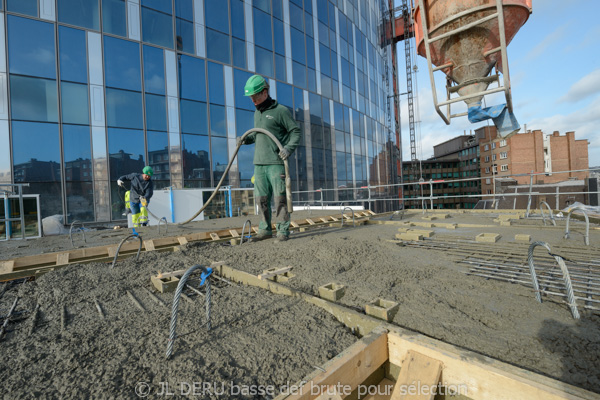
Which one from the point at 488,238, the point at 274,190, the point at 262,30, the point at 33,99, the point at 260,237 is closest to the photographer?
the point at 488,238

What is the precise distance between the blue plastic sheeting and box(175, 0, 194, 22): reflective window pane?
46.7 feet

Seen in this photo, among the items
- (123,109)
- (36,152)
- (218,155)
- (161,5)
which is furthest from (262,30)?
(36,152)

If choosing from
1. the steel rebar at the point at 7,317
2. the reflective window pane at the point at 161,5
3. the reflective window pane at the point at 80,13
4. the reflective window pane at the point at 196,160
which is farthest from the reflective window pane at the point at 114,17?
the steel rebar at the point at 7,317

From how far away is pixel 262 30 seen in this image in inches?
648

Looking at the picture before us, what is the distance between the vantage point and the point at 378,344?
1545 millimetres

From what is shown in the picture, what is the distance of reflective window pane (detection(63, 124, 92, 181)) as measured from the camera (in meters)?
10.4

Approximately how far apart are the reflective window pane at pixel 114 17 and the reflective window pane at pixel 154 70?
1.05 m

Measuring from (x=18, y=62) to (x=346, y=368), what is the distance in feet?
46.3

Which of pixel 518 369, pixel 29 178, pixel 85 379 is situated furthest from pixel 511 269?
pixel 29 178

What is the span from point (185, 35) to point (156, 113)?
4.23m

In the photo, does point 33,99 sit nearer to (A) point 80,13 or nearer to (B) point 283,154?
(A) point 80,13

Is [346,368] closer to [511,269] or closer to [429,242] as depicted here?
[511,269]

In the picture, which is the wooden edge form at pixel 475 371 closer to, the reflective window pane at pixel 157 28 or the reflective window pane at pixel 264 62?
the reflective window pane at pixel 157 28

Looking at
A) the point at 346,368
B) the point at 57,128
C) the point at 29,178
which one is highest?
the point at 57,128
